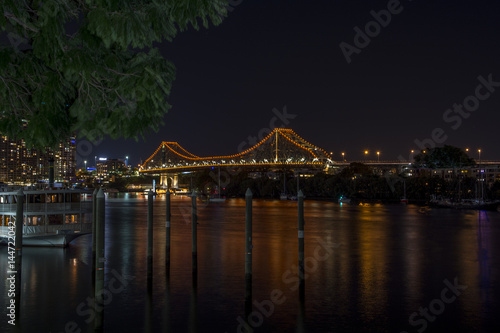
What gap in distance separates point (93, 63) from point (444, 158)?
126m

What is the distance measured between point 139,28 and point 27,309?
14.3 m

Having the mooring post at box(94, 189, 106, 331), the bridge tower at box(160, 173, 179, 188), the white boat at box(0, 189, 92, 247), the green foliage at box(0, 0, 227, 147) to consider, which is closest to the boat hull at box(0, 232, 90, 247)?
the white boat at box(0, 189, 92, 247)

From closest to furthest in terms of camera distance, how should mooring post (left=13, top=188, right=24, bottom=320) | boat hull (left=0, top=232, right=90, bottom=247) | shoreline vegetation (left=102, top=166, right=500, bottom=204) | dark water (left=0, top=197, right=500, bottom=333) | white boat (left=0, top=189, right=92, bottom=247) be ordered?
dark water (left=0, top=197, right=500, bottom=333), mooring post (left=13, top=188, right=24, bottom=320), white boat (left=0, top=189, right=92, bottom=247), boat hull (left=0, top=232, right=90, bottom=247), shoreline vegetation (left=102, top=166, right=500, bottom=204)

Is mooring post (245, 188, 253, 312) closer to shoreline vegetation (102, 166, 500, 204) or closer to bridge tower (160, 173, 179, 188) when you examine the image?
shoreline vegetation (102, 166, 500, 204)

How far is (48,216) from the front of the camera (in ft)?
90.7

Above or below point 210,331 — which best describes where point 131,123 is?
above

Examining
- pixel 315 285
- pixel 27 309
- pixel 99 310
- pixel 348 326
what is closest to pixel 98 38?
pixel 99 310

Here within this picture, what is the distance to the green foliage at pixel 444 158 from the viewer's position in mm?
120938

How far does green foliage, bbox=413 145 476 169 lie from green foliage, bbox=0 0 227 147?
122255mm

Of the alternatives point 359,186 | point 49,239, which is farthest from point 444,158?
point 49,239

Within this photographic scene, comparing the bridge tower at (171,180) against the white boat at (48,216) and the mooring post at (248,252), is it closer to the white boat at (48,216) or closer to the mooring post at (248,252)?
the white boat at (48,216)

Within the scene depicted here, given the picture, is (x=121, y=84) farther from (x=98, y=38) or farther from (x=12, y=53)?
(x=12, y=53)

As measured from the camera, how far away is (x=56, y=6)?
5.08 metres

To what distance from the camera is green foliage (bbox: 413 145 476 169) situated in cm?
12094
